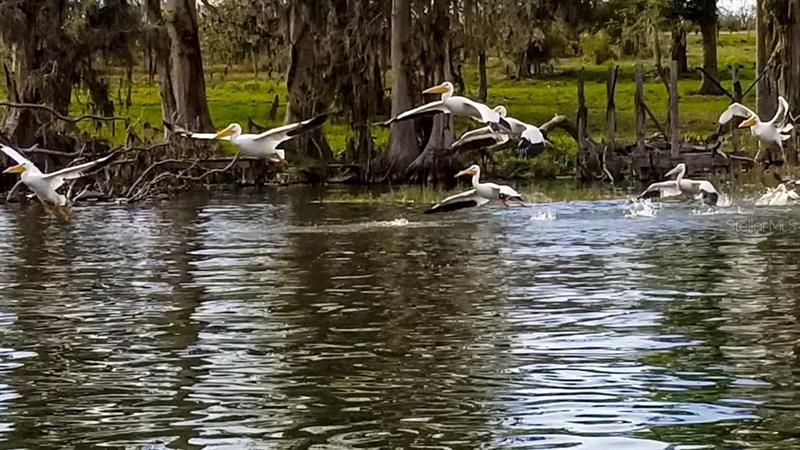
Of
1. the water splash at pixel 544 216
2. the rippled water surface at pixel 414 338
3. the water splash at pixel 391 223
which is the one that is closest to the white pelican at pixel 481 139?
the rippled water surface at pixel 414 338

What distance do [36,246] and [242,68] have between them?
50.0 m

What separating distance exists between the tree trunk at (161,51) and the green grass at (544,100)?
1.01 metres

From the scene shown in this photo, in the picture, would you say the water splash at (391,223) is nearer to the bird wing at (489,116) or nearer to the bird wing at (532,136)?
the bird wing at (489,116)

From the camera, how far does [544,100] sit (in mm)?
58812

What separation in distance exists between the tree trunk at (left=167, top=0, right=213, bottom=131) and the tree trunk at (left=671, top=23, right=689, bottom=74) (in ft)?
61.8

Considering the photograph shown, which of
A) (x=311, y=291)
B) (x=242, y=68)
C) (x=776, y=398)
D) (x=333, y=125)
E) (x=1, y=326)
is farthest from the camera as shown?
(x=242, y=68)

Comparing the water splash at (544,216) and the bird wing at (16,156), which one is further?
the water splash at (544,216)

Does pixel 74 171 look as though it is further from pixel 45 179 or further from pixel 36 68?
pixel 36 68

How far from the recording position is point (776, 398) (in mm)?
10492

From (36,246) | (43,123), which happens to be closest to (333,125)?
(43,123)

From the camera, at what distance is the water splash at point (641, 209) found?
86.6 feet

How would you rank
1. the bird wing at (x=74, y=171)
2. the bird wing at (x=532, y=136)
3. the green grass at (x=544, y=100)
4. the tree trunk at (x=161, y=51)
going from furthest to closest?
the green grass at (x=544, y=100), the tree trunk at (x=161, y=51), the bird wing at (x=532, y=136), the bird wing at (x=74, y=171)

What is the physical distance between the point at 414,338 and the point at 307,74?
31660mm

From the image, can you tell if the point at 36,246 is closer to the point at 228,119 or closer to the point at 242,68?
the point at 228,119
